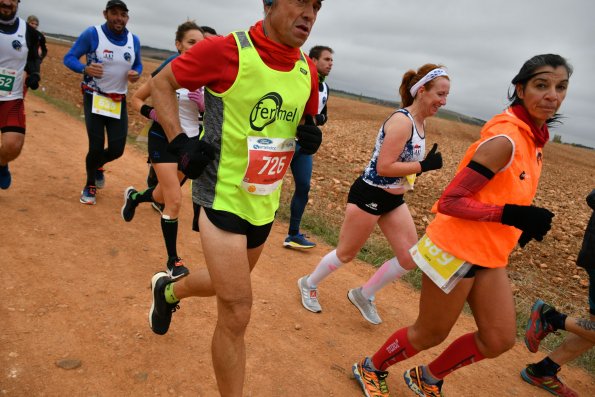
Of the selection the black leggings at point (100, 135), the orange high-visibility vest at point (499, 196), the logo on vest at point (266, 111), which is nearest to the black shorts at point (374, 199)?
the orange high-visibility vest at point (499, 196)

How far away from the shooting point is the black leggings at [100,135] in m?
5.59

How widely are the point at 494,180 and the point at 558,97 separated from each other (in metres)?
0.61

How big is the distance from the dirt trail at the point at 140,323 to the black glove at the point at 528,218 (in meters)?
1.71

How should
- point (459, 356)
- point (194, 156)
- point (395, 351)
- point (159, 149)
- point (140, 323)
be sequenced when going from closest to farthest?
point (194, 156), point (459, 356), point (395, 351), point (140, 323), point (159, 149)

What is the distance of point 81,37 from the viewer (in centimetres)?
534

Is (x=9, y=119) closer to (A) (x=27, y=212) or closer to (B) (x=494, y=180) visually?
(A) (x=27, y=212)

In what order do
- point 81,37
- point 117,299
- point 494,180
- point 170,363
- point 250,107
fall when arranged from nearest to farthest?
point 250,107 < point 494,180 < point 170,363 < point 117,299 < point 81,37

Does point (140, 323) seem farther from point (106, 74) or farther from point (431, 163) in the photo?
point (106, 74)

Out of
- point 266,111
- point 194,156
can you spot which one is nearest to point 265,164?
point 266,111

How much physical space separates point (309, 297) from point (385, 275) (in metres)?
0.80

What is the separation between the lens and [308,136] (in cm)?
259

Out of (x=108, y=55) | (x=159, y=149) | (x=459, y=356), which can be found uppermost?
(x=108, y=55)

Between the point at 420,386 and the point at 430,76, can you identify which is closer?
the point at 420,386

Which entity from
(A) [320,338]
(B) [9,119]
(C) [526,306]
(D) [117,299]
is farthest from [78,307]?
(C) [526,306]
